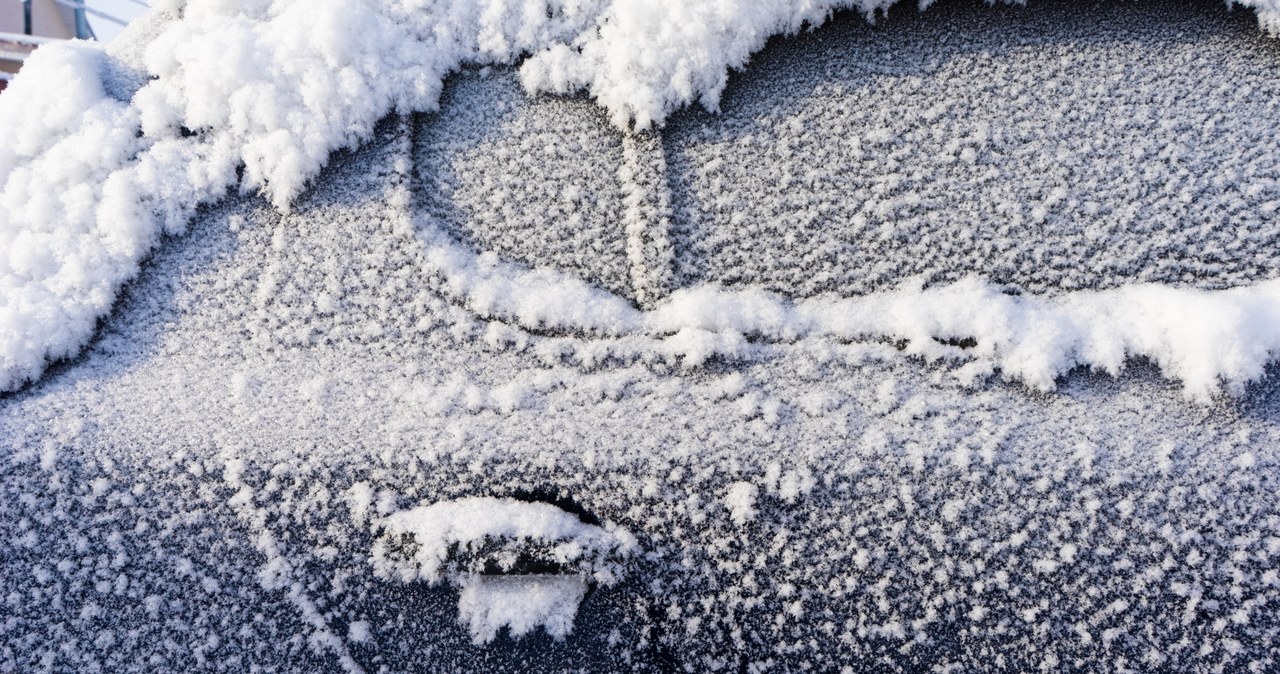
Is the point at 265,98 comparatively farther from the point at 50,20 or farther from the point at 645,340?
the point at 50,20

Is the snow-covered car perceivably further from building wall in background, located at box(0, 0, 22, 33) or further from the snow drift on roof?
building wall in background, located at box(0, 0, 22, 33)

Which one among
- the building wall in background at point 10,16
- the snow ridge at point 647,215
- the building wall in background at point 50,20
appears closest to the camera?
the snow ridge at point 647,215

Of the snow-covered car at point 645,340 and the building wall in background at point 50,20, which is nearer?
the snow-covered car at point 645,340

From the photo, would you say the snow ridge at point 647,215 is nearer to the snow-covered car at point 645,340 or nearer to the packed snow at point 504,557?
the snow-covered car at point 645,340

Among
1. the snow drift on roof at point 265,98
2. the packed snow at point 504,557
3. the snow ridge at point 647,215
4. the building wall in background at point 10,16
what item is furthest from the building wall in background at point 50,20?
the packed snow at point 504,557

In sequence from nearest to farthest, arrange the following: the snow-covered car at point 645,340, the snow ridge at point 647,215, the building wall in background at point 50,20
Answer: the snow-covered car at point 645,340
the snow ridge at point 647,215
the building wall in background at point 50,20

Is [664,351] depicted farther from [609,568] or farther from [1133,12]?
[1133,12]

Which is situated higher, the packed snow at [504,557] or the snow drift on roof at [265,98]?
the snow drift on roof at [265,98]

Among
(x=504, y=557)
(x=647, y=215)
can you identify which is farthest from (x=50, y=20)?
(x=504, y=557)

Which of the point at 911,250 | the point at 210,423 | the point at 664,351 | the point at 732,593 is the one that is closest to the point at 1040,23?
the point at 911,250
